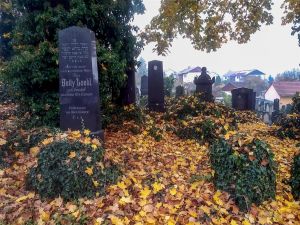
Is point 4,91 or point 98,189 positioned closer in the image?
point 98,189

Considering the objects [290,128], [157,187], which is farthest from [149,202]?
[290,128]

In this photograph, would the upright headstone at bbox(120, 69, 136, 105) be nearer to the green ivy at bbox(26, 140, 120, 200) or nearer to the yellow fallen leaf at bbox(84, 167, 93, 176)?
the green ivy at bbox(26, 140, 120, 200)

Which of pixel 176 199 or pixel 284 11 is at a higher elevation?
pixel 284 11

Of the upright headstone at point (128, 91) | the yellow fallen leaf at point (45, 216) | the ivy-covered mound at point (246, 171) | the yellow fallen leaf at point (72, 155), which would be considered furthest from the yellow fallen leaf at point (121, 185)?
the upright headstone at point (128, 91)

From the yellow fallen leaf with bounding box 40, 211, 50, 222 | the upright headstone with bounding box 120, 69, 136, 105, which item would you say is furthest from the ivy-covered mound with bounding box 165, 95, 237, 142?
the yellow fallen leaf with bounding box 40, 211, 50, 222

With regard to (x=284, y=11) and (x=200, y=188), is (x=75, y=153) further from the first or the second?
(x=284, y=11)

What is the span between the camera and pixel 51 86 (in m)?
7.40

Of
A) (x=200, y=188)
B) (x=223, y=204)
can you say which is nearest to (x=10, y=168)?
(x=200, y=188)

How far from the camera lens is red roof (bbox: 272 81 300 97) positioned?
122ft

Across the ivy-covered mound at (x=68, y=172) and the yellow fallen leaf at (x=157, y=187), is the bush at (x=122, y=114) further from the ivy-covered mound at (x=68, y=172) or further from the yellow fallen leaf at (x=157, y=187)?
the yellow fallen leaf at (x=157, y=187)

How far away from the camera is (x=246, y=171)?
443 centimetres

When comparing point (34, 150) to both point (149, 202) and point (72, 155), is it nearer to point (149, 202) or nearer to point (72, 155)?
point (72, 155)

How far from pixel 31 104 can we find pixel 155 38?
21.9 feet

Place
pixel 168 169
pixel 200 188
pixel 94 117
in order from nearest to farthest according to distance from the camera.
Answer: pixel 200 188 → pixel 168 169 → pixel 94 117
